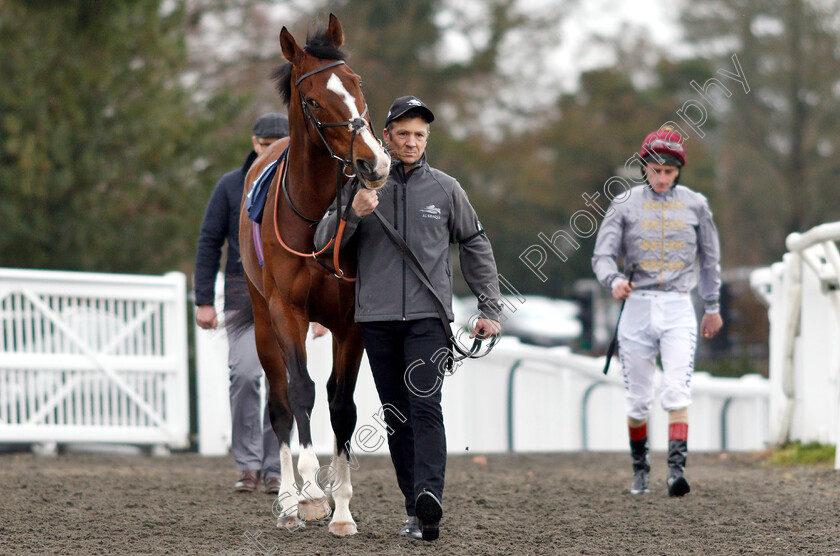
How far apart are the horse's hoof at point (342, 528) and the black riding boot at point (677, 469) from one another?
191 centimetres

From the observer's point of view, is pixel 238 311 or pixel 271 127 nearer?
pixel 238 311

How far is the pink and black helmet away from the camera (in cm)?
612

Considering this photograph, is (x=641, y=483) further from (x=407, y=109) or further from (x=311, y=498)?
(x=407, y=109)

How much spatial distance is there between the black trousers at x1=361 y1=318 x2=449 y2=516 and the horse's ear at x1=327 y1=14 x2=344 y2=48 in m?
1.24

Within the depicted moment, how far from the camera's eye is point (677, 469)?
5895 millimetres

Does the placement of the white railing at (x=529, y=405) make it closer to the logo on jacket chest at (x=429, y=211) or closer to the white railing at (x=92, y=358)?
the white railing at (x=92, y=358)

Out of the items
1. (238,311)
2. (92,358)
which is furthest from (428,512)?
(92,358)

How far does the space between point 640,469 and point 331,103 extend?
2.86m

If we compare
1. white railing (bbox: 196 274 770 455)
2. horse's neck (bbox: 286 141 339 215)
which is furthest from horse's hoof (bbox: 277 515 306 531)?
white railing (bbox: 196 274 770 455)

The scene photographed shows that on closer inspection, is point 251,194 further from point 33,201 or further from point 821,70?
point 821,70

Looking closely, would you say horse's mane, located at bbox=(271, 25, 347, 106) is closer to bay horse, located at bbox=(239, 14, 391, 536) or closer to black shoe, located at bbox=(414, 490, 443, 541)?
bay horse, located at bbox=(239, 14, 391, 536)

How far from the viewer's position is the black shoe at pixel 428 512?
4418 mm

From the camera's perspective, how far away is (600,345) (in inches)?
835

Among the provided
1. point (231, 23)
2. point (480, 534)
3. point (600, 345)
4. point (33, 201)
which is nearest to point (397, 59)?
point (231, 23)
